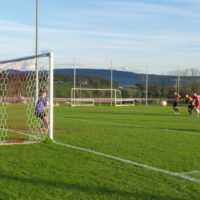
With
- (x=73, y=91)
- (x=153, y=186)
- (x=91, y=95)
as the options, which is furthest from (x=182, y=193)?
(x=91, y=95)

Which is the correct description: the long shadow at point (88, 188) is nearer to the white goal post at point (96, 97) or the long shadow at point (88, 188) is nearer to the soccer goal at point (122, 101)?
the white goal post at point (96, 97)

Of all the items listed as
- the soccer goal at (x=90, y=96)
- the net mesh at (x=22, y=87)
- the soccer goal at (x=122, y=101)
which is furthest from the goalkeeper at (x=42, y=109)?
the soccer goal at (x=122, y=101)

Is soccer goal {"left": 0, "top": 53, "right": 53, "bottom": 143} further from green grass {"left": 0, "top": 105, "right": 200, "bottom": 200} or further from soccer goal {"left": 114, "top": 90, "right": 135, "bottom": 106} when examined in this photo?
soccer goal {"left": 114, "top": 90, "right": 135, "bottom": 106}

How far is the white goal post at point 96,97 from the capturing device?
40719 mm

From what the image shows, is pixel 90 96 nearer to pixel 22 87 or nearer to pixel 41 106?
pixel 22 87

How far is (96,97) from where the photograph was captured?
4475cm

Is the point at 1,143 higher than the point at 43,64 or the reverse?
the reverse

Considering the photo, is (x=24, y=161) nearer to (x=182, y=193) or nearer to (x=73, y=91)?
(x=182, y=193)

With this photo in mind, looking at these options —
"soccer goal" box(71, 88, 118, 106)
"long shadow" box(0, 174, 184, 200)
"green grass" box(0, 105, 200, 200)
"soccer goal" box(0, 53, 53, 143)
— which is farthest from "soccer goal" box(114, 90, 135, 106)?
"long shadow" box(0, 174, 184, 200)

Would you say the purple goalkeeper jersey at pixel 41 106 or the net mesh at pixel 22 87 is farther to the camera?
the purple goalkeeper jersey at pixel 41 106

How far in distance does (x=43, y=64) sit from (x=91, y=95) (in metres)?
34.2

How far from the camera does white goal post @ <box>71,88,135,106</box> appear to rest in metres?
40.7

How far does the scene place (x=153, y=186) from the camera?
4844 millimetres

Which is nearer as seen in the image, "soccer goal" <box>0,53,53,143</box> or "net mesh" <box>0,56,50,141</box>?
"soccer goal" <box>0,53,53,143</box>
